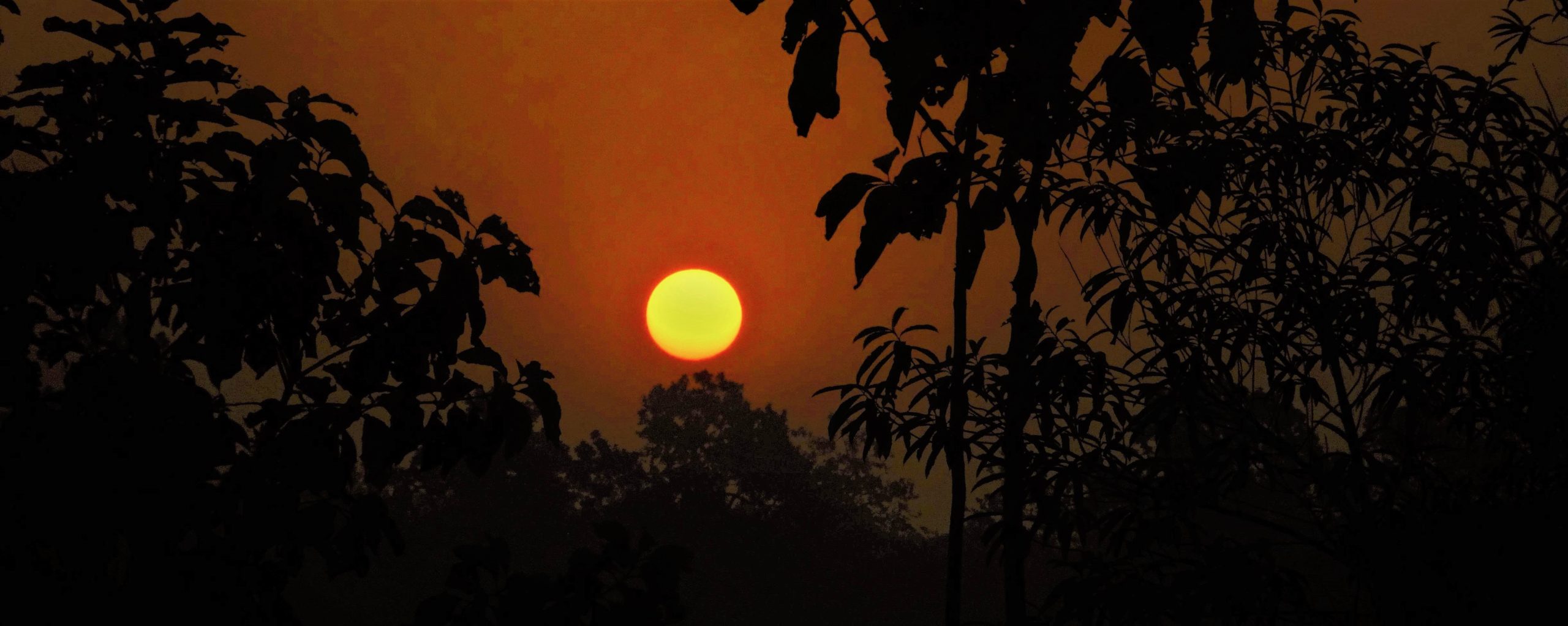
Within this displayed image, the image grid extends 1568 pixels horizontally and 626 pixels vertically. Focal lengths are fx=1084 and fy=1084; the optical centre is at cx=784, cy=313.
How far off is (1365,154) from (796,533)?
3378 cm

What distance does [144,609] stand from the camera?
2.60 metres

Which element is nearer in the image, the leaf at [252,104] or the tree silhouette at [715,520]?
the leaf at [252,104]

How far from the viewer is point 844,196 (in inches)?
105

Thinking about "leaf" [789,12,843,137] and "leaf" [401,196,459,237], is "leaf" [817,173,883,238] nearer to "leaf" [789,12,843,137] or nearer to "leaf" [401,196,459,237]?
"leaf" [789,12,843,137]

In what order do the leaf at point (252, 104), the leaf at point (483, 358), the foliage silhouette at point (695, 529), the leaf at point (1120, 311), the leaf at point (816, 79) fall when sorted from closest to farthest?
the leaf at point (816, 79)
the leaf at point (252, 104)
the leaf at point (483, 358)
the leaf at point (1120, 311)
the foliage silhouette at point (695, 529)

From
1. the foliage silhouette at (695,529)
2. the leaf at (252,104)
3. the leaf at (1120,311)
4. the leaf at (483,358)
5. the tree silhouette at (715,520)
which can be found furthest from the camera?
the tree silhouette at (715,520)

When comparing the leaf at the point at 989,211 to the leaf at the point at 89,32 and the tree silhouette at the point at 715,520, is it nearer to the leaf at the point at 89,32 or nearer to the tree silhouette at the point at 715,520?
the leaf at the point at 89,32

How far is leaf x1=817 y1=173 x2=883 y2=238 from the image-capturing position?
2.64m

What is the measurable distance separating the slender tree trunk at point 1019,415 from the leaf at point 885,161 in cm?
40

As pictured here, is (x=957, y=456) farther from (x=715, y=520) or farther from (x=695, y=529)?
(x=715, y=520)

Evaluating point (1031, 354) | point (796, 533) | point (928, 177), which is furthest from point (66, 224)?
point (796, 533)

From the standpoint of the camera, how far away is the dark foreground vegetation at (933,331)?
2572 mm

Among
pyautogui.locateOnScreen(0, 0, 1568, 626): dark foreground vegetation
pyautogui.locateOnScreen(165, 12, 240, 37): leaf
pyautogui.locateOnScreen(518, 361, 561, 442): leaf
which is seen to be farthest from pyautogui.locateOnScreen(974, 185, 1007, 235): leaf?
pyautogui.locateOnScreen(165, 12, 240, 37): leaf

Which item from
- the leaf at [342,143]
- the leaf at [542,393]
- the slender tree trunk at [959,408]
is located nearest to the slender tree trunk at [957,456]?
the slender tree trunk at [959,408]
